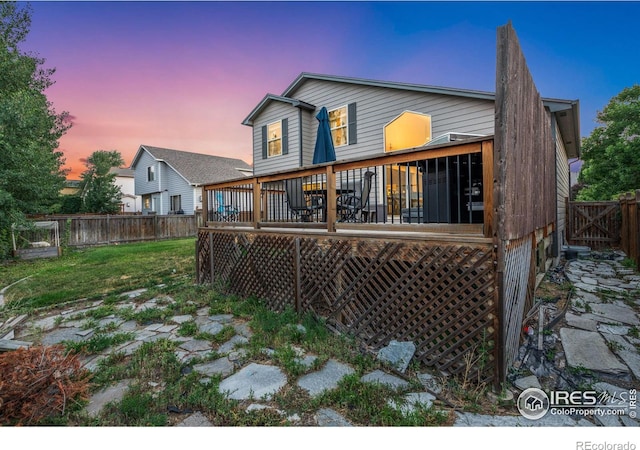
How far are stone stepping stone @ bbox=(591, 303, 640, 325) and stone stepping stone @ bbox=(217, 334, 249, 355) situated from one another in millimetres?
4424

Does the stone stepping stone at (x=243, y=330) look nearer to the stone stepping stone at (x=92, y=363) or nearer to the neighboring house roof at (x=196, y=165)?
the stone stepping stone at (x=92, y=363)

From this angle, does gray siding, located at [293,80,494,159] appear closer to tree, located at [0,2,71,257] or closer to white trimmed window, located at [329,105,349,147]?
white trimmed window, located at [329,105,349,147]

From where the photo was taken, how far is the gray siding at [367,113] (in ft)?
22.9

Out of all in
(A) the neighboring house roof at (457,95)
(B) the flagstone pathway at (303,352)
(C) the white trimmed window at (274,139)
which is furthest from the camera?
(C) the white trimmed window at (274,139)

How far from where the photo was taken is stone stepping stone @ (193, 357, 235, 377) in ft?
8.61

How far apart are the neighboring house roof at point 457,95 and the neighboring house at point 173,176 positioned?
10224mm

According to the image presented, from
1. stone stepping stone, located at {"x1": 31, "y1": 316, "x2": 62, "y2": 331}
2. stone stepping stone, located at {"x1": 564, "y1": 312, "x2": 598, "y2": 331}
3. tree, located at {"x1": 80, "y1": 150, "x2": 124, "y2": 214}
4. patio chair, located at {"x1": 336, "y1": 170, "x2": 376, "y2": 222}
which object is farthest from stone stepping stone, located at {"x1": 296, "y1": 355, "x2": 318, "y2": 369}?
tree, located at {"x1": 80, "y1": 150, "x2": 124, "y2": 214}

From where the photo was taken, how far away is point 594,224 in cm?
999

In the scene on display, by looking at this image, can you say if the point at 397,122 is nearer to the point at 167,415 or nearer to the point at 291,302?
the point at 291,302

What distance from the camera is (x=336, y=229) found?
372 centimetres

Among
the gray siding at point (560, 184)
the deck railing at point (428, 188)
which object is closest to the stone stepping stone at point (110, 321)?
the deck railing at point (428, 188)

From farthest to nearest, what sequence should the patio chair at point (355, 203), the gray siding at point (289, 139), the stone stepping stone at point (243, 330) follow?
the gray siding at point (289, 139), the patio chair at point (355, 203), the stone stepping stone at point (243, 330)
